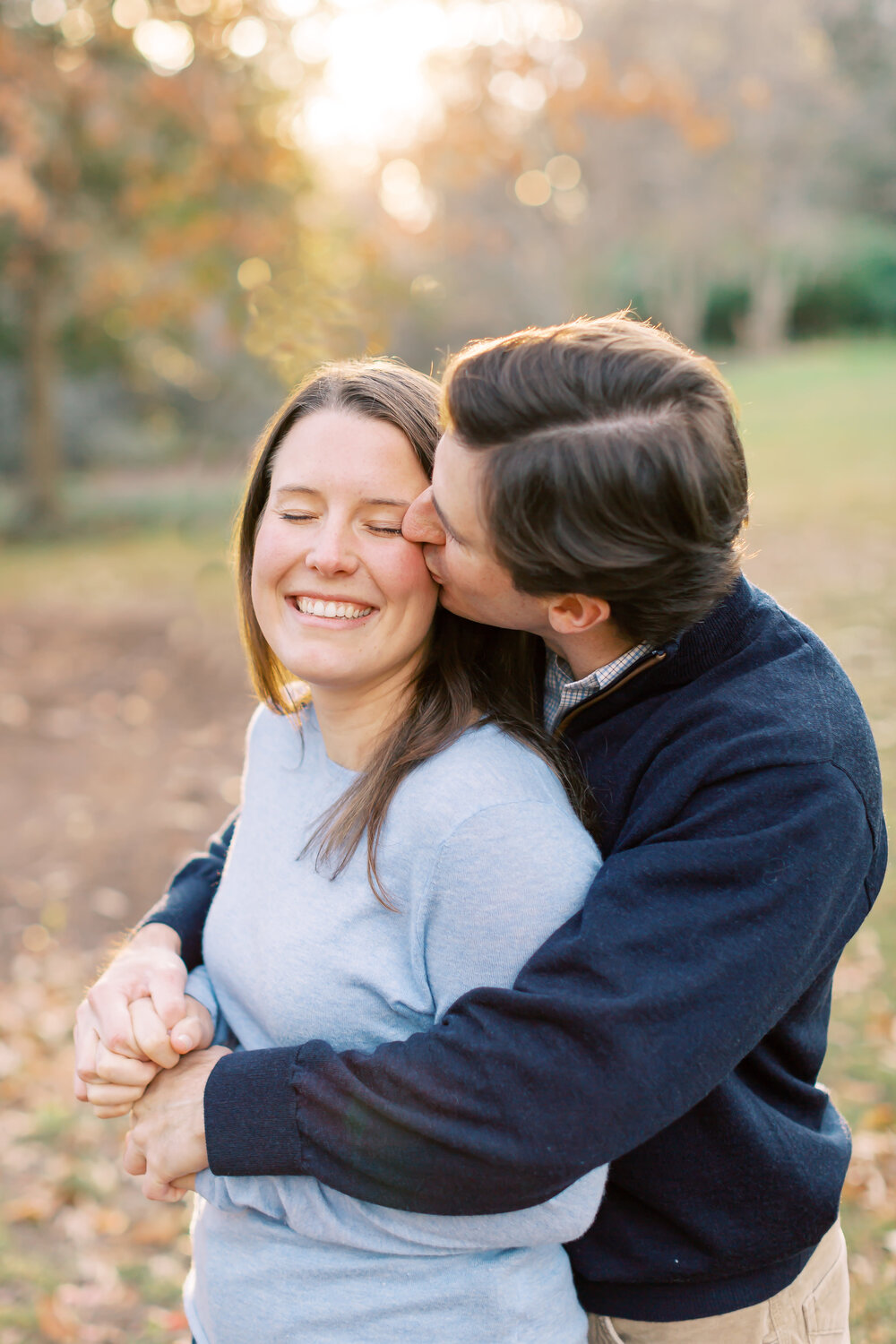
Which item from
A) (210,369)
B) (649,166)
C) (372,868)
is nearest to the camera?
(372,868)

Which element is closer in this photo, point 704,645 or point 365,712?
point 704,645

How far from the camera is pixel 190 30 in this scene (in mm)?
7613

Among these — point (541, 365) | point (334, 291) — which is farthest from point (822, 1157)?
point (334, 291)

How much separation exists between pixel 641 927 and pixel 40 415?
18394 millimetres

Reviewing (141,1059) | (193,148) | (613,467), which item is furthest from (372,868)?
(193,148)

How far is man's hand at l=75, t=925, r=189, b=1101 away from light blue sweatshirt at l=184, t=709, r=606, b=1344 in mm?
175

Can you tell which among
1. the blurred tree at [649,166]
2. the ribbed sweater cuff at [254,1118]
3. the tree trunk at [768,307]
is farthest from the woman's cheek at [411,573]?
the tree trunk at [768,307]

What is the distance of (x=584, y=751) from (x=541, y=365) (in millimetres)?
660

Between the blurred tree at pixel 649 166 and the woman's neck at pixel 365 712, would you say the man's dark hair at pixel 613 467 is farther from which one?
the blurred tree at pixel 649 166

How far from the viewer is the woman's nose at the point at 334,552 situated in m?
1.95

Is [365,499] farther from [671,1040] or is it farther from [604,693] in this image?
[671,1040]

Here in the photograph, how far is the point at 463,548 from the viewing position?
5.95 ft

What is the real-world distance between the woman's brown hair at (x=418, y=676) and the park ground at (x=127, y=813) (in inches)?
21.3

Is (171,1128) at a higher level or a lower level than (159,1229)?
higher
